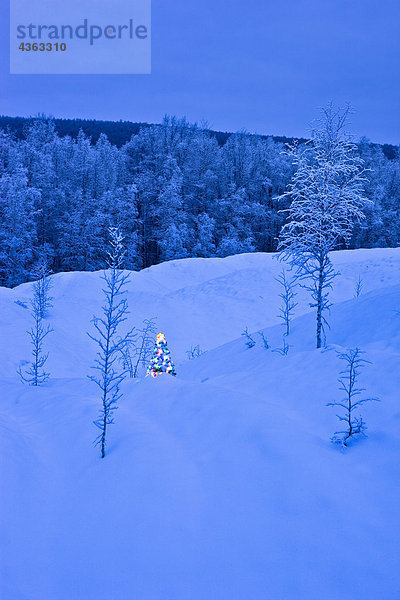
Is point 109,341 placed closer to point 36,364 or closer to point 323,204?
point 36,364

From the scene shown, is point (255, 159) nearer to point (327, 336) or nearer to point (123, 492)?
point (327, 336)

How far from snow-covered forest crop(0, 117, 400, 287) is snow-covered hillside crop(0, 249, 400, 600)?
85.5ft

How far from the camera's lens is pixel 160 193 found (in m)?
39.5

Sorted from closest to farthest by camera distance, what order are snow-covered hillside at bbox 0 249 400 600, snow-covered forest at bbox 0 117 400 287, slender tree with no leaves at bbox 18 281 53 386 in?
snow-covered hillside at bbox 0 249 400 600
slender tree with no leaves at bbox 18 281 53 386
snow-covered forest at bbox 0 117 400 287

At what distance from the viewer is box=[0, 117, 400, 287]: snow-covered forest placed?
113 ft

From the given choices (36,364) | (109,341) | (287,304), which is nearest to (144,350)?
(36,364)

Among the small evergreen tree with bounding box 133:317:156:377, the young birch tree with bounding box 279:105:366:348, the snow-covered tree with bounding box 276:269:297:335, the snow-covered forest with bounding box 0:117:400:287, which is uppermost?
the snow-covered forest with bounding box 0:117:400:287

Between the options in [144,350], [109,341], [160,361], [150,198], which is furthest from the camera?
[150,198]

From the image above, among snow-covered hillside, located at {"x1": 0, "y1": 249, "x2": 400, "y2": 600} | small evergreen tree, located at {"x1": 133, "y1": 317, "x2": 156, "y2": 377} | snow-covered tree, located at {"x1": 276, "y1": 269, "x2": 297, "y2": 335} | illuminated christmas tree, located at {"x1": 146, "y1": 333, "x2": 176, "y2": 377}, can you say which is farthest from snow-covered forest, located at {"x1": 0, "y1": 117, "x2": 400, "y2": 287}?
snow-covered hillside, located at {"x1": 0, "y1": 249, "x2": 400, "y2": 600}

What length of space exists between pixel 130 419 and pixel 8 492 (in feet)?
8.44

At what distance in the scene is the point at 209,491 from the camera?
525 cm

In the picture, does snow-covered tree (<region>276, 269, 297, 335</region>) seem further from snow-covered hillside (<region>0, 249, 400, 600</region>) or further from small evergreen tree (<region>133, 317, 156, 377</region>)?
small evergreen tree (<region>133, 317, 156, 377</region>)

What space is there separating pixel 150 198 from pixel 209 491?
1504 inches

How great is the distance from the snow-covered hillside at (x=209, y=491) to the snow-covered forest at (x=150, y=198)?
26.1m
